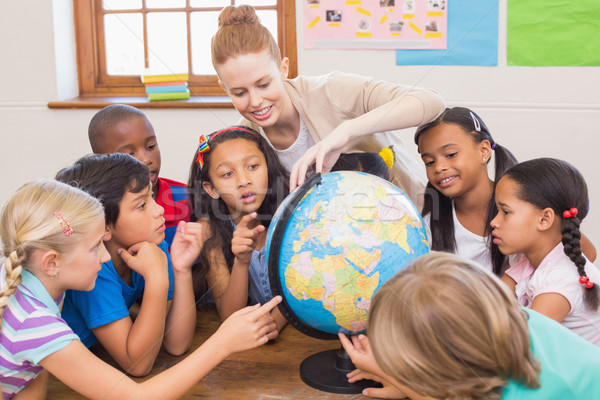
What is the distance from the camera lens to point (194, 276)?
7.77 feet

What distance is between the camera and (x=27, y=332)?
1527 mm

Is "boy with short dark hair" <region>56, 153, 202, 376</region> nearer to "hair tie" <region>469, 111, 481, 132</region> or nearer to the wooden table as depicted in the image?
the wooden table

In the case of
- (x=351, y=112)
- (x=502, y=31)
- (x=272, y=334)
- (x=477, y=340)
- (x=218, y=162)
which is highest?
(x=502, y=31)

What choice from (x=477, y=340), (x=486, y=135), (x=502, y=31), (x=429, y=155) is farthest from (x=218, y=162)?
(x=502, y=31)

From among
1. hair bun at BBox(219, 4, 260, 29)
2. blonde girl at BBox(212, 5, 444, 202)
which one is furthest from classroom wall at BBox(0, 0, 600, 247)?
hair bun at BBox(219, 4, 260, 29)

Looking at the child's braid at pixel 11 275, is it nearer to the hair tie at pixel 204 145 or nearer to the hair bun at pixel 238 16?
the hair tie at pixel 204 145

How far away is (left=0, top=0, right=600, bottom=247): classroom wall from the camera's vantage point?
4000 millimetres

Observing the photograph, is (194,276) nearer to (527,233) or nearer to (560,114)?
(527,233)

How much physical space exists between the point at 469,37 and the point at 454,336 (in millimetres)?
3197

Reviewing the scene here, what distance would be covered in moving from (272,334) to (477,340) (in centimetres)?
89

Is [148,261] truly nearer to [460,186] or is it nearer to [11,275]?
[11,275]

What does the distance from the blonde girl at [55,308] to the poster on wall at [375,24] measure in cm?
278

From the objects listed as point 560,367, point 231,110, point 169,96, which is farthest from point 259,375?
point 169,96

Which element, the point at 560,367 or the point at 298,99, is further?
the point at 298,99
